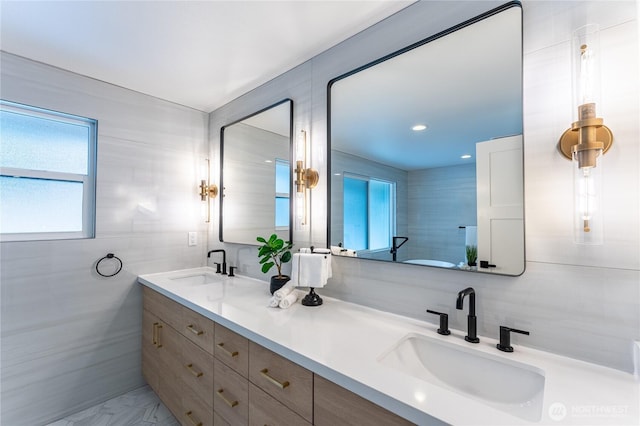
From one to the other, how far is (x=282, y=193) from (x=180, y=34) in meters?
1.08

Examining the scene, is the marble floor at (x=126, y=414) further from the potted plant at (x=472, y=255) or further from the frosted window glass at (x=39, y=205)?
the potted plant at (x=472, y=255)

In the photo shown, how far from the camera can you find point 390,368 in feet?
2.87

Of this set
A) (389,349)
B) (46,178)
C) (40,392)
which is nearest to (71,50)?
(46,178)

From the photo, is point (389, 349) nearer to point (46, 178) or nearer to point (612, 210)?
point (612, 210)

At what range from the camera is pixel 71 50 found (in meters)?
1.73

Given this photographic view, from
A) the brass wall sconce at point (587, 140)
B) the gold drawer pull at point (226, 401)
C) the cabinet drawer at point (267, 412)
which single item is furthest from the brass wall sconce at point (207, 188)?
the brass wall sconce at point (587, 140)

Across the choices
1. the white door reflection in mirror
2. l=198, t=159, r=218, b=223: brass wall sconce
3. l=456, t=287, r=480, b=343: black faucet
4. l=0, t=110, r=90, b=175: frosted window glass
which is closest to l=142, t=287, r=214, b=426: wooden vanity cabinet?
l=198, t=159, r=218, b=223: brass wall sconce

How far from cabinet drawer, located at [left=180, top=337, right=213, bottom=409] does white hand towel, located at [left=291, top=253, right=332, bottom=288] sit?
60cm

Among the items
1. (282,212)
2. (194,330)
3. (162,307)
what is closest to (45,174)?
(162,307)

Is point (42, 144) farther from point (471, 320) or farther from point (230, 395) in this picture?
point (471, 320)

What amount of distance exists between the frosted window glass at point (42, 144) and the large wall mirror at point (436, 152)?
6.18 feet

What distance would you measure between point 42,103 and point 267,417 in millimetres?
2370

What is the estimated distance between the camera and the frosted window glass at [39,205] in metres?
1.80

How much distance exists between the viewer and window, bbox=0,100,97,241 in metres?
1.81
